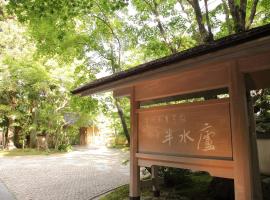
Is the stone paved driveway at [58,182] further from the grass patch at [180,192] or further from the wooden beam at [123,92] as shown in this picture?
the wooden beam at [123,92]

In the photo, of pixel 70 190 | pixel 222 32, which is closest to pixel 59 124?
pixel 70 190

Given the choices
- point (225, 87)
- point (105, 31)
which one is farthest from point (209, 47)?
point (105, 31)

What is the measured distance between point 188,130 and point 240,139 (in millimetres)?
1094

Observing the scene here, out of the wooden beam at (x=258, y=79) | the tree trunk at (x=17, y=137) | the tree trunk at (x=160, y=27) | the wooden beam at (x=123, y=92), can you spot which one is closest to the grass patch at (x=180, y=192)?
the wooden beam at (x=123, y=92)

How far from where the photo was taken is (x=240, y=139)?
4324mm

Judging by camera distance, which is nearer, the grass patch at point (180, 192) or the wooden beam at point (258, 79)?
the wooden beam at point (258, 79)

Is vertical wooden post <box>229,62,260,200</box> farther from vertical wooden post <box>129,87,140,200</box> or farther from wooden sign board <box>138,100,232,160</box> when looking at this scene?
vertical wooden post <box>129,87,140,200</box>

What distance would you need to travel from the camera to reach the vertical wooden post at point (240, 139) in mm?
4238

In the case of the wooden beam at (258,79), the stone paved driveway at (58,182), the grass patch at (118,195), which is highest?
the wooden beam at (258,79)

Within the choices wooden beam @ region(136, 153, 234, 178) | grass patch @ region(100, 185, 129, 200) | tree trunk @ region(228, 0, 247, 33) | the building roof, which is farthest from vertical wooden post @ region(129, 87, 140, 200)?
tree trunk @ region(228, 0, 247, 33)

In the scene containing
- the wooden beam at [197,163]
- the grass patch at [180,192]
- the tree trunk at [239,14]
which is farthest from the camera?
the grass patch at [180,192]

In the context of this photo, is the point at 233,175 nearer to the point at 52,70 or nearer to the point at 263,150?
the point at 263,150

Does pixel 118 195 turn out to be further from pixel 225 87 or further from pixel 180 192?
pixel 225 87

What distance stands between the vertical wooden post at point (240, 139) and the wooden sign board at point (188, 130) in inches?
6.3
